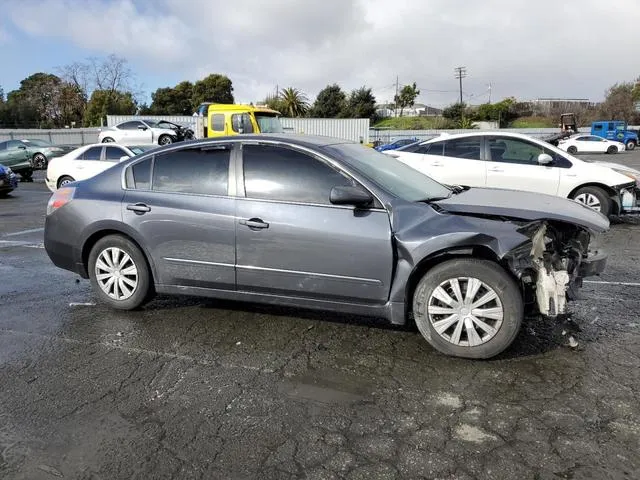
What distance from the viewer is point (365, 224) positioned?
4062 mm

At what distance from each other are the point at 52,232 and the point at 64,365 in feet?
5.81

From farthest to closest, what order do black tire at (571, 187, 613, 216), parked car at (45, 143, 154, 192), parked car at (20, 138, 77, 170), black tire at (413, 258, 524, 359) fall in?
parked car at (20, 138, 77, 170)
parked car at (45, 143, 154, 192)
black tire at (571, 187, 613, 216)
black tire at (413, 258, 524, 359)

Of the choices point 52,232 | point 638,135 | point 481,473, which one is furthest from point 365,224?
point 638,135

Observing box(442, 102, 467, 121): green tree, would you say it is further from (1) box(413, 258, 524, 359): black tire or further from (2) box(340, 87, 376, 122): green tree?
(1) box(413, 258, 524, 359): black tire

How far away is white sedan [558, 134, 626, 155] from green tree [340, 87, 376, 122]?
39.4 metres

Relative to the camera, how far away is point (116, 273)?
16.4ft

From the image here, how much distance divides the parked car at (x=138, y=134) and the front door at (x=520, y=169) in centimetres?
1676

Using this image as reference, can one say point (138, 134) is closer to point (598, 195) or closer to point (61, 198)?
point (61, 198)

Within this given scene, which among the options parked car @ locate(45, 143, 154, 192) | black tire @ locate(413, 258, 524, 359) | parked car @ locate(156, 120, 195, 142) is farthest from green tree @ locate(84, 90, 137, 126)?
black tire @ locate(413, 258, 524, 359)

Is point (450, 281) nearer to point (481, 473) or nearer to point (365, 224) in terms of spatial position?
point (365, 224)

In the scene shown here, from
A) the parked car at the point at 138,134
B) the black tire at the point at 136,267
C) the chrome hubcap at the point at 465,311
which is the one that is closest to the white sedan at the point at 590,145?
the parked car at the point at 138,134

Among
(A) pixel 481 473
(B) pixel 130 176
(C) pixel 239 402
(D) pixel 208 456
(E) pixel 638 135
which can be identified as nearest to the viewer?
(A) pixel 481 473

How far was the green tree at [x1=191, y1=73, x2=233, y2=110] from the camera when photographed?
68.6m

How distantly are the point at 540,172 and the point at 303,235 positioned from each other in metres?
6.33
